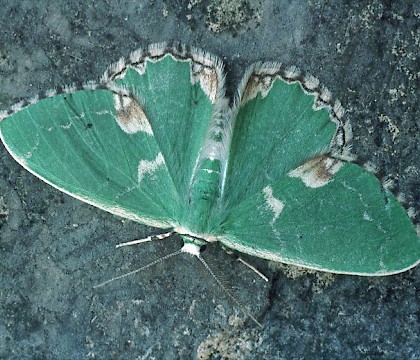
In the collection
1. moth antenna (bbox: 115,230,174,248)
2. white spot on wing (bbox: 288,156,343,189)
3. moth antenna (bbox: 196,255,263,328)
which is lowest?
moth antenna (bbox: 196,255,263,328)

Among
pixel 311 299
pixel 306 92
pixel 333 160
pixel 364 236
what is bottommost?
pixel 311 299

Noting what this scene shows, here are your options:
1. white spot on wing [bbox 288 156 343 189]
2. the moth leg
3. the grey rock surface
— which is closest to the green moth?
white spot on wing [bbox 288 156 343 189]

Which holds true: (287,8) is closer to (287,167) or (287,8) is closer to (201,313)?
(287,167)

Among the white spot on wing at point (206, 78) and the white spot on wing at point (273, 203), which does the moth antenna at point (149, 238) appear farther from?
the white spot on wing at point (206, 78)

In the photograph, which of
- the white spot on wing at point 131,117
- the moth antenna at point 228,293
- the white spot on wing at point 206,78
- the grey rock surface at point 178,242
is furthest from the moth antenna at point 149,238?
the white spot on wing at point 206,78

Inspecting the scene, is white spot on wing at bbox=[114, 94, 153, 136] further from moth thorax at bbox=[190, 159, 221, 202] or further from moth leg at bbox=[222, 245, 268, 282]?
moth leg at bbox=[222, 245, 268, 282]

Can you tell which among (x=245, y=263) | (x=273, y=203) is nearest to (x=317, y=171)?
(x=273, y=203)

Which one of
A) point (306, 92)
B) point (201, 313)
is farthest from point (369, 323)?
point (306, 92)
